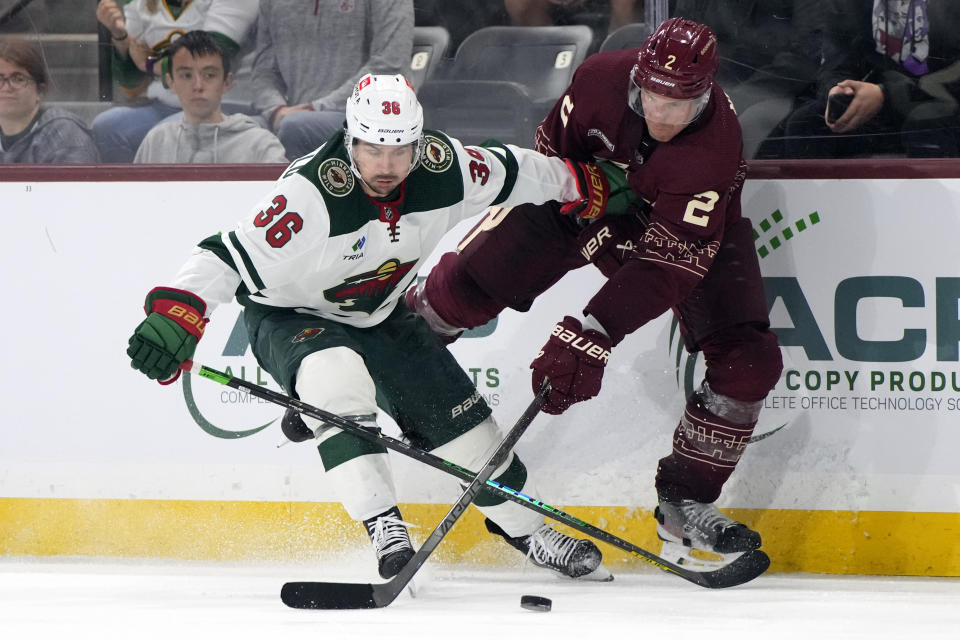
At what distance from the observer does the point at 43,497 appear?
10.7 ft

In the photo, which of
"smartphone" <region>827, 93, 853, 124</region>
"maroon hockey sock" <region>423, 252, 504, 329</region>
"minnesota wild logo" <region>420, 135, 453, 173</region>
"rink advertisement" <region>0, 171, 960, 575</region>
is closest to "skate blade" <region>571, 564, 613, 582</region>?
"rink advertisement" <region>0, 171, 960, 575</region>

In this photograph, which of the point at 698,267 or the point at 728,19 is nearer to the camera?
the point at 698,267

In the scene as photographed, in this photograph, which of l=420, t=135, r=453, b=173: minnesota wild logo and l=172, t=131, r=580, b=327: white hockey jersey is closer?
l=172, t=131, r=580, b=327: white hockey jersey

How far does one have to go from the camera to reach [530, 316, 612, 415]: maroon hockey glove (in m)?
2.58

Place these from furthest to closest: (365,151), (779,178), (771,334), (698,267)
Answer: (779,178)
(771,334)
(698,267)
(365,151)

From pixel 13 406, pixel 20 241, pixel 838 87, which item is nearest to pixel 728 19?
pixel 838 87

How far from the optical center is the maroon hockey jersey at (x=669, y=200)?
265 cm

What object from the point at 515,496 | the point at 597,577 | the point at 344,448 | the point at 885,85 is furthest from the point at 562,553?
the point at 885,85

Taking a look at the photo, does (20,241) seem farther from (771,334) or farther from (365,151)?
(771,334)

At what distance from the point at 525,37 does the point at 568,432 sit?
110 cm

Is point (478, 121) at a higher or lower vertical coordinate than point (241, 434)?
higher

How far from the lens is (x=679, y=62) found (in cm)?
255

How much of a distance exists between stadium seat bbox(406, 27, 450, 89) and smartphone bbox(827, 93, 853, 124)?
106cm

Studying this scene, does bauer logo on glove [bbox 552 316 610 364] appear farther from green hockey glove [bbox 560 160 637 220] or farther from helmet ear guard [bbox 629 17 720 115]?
helmet ear guard [bbox 629 17 720 115]
